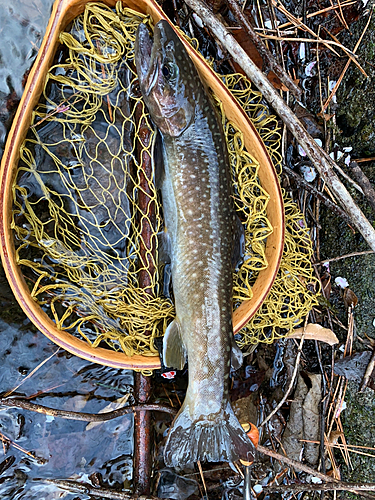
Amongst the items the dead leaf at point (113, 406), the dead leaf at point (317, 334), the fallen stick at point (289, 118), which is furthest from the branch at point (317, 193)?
the dead leaf at point (113, 406)

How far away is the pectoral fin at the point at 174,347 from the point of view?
6.49 ft

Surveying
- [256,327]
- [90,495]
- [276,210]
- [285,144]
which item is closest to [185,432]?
[256,327]

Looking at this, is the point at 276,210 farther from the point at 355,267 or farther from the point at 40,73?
the point at 40,73

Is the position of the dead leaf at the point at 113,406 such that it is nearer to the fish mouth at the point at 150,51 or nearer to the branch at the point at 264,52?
the fish mouth at the point at 150,51

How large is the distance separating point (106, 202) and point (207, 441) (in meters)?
1.46

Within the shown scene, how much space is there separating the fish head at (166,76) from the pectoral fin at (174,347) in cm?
104

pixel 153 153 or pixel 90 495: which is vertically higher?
pixel 153 153

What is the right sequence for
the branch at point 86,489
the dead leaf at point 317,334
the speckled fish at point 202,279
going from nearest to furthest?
the speckled fish at point 202,279 < the branch at point 86,489 < the dead leaf at point 317,334

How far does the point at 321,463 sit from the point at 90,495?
1.52 metres

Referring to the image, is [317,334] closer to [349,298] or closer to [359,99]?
[349,298]

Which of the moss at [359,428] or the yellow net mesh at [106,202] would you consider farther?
the moss at [359,428]

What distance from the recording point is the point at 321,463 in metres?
2.46

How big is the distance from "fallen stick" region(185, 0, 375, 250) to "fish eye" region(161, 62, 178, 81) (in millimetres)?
448

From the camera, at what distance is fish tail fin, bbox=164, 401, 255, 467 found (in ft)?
6.39
